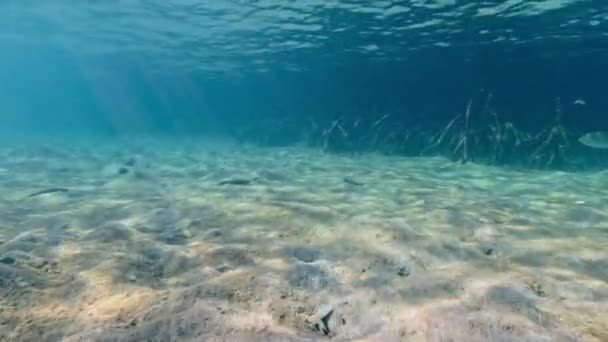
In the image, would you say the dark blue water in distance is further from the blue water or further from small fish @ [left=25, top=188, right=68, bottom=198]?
small fish @ [left=25, top=188, right=68, bottom=198]

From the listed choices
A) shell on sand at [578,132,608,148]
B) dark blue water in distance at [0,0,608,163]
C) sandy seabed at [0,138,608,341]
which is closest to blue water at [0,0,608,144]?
dark blue water in distance at [0,0,608,163]

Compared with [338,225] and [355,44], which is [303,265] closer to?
[338,225]

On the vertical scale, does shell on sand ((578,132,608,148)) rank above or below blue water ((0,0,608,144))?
below

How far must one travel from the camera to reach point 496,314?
429 cm

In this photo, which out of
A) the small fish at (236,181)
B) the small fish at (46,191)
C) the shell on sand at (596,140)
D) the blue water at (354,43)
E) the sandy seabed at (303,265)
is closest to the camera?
the sandy seabed at (303,265)

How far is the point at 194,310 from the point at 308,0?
67.3 ft

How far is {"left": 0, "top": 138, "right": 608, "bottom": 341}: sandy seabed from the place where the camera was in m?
4.12

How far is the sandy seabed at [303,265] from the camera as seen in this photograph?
4125 millimetres

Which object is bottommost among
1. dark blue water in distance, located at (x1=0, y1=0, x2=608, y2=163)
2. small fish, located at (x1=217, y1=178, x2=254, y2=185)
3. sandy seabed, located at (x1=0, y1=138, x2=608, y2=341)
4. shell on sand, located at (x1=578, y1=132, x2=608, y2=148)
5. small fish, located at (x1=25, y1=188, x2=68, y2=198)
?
small fish, located at (x1=217, y1=178, x2=254, y2=185)

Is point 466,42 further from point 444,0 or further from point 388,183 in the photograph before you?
point 388,183

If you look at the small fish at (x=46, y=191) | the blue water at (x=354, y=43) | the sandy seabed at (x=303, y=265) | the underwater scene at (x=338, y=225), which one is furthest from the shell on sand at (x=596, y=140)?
the small fish at (x=46, y=191)

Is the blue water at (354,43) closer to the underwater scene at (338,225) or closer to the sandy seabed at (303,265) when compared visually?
the underwater scene at (338,225)

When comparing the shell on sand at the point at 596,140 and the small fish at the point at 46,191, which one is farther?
the shell on sand at the point at 596,140

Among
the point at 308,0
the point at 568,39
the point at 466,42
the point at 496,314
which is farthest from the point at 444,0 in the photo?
the point at 496,314
